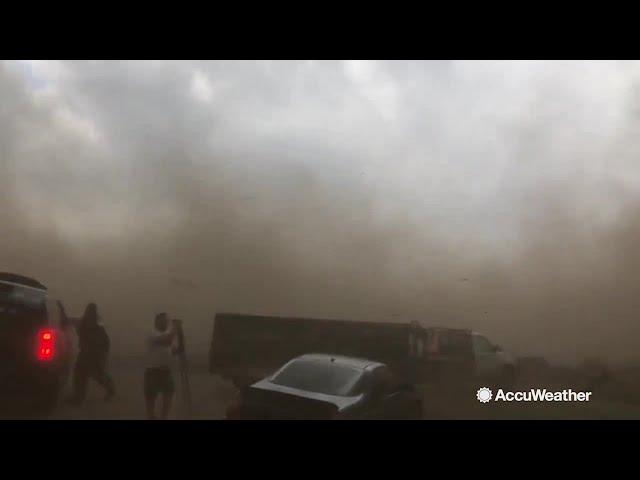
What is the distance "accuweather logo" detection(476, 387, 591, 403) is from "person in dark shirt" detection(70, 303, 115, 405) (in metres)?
2.11

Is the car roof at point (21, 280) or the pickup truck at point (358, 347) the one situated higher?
the car roof at point (21, 280)

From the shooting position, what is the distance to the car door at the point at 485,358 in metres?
3.32

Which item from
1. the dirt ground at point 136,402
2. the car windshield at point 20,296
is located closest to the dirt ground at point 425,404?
the dirt ground at point 136,402

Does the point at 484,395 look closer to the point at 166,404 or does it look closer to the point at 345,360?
the point at 345,360

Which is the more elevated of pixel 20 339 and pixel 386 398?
pixel 20 339

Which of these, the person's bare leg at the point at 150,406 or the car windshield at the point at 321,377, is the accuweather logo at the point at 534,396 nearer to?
the car windshield at the point at 321,377

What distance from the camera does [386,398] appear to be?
3258mm

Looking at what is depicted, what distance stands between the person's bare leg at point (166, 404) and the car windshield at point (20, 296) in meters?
0.87

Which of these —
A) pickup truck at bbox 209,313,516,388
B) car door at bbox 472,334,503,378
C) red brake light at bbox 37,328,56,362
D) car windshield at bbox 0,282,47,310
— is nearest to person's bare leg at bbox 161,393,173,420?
pickup truck at bbox 209,313,516,388

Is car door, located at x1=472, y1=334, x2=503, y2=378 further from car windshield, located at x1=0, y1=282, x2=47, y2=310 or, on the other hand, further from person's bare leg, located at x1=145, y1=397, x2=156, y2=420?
car windshield, located at x1=0, y1=282, x2=47, y2=310

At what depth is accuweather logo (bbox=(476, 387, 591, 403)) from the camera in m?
3.32
